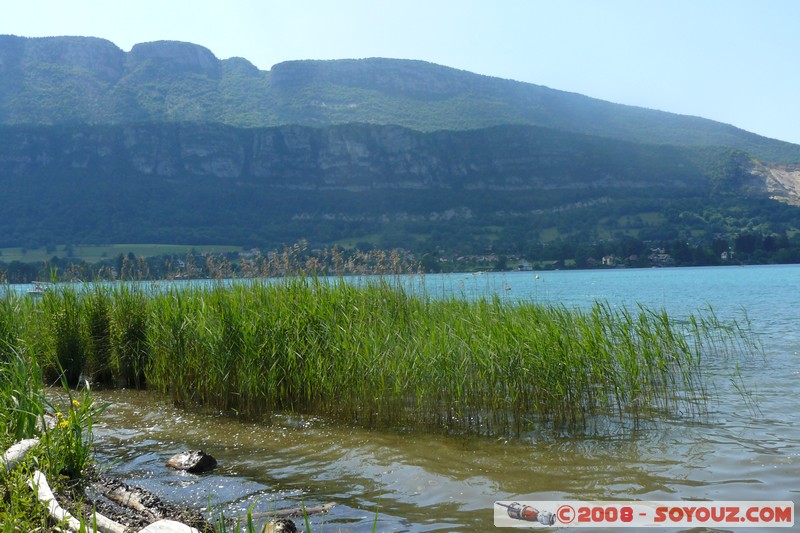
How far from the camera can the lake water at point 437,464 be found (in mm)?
5223

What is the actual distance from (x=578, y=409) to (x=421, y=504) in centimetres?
289

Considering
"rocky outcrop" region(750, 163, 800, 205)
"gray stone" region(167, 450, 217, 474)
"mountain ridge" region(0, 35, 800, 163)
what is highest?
"mountain ridge" region(0, 35, 800, 163)

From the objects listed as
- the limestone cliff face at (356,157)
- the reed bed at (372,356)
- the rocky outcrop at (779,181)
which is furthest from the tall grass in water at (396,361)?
the rocky outcrop at (779,181)

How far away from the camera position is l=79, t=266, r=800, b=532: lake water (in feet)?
17.1

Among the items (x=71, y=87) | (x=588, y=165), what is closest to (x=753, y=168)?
(x=588, y=165)

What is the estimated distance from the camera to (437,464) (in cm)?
611

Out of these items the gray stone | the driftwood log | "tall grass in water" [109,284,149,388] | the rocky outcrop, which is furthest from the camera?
the rocky outcrop

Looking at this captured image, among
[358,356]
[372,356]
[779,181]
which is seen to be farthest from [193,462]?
[779,181]

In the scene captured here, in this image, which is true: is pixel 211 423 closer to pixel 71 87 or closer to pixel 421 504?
pixel 421 504

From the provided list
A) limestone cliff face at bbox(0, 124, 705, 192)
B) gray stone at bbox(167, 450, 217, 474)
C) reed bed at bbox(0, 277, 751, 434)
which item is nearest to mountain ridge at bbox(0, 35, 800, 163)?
limestone cliff face at bbox(0, 124, 705, 192)

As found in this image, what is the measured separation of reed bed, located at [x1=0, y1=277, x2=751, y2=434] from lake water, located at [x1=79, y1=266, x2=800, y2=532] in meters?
0.35

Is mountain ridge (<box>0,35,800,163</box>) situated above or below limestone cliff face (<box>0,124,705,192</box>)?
above

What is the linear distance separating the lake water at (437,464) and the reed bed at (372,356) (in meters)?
0.35

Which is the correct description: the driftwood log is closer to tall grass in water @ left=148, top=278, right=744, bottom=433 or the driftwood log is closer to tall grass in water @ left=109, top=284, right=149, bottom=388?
tall grass in water @ left=148, top=278, right=744, bottom=433
